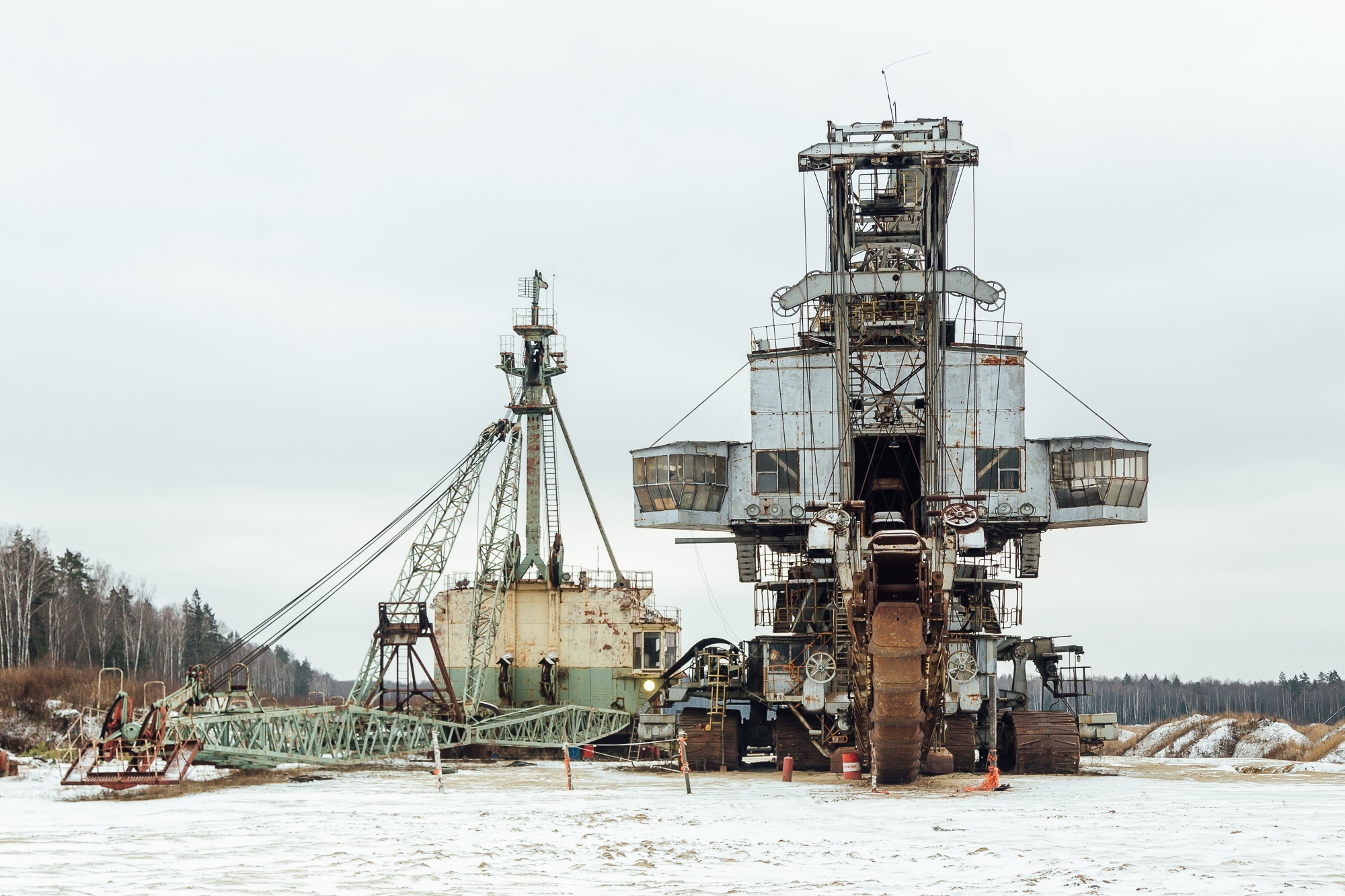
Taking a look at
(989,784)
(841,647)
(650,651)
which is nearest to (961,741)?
(841,647)

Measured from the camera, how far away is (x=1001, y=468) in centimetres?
3753

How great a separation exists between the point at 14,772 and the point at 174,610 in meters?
93.5

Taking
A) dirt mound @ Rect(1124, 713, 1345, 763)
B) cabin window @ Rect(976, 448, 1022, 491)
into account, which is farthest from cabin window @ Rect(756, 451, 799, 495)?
dirt mound @ Rect(1124, 713, 1345, 763)

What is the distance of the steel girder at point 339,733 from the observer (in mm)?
31672

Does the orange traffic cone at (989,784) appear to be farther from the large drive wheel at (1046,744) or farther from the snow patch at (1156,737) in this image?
the snow patch at (1156,737)

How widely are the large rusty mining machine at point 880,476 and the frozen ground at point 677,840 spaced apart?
6.37m

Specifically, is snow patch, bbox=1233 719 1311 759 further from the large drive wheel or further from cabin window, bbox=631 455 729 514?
cabin window, bbox=631 455 729 514

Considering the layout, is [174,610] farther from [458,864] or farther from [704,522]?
[458,864]

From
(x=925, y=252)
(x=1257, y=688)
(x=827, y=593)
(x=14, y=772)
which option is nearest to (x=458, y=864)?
(x=14, y=772)

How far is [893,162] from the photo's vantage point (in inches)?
1540

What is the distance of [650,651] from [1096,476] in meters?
21.0

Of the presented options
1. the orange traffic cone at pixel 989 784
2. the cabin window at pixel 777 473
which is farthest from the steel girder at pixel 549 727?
the orange traffic cone at pixel 989 784

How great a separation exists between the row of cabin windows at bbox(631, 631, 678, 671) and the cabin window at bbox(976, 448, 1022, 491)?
18530 mm

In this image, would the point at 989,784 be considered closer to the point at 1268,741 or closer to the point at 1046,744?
the point at 1046,744
